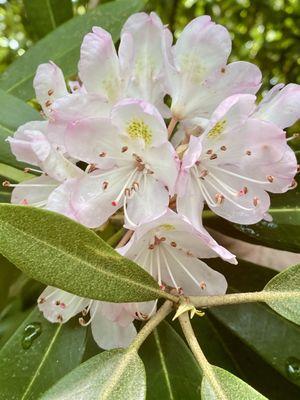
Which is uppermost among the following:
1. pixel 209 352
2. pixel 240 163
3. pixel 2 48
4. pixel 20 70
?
pixel 20 70

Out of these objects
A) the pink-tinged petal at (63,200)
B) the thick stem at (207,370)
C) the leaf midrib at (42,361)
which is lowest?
the leaf midrib at (42,361)

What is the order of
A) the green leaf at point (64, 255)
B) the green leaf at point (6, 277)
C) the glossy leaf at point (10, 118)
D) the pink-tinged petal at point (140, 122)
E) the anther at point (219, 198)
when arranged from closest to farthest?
the green leaf at point (64, 255), the pink-tinged petal at point (140, 122), the anther at point (219, 198), the glossy leaf at point (10, 118), the green leaf at point (6, 277)

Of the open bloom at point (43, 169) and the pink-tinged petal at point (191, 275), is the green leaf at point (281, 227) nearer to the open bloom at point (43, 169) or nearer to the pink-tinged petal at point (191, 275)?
the pink-tinged petal at point (191, 275)

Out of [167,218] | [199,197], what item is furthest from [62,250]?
[199,197]

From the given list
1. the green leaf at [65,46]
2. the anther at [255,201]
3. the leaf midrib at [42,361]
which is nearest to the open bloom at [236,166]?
the anther at [255,201]

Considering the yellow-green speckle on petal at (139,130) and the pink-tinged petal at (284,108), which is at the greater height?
the yellow-green speckle on petal at (139,130)

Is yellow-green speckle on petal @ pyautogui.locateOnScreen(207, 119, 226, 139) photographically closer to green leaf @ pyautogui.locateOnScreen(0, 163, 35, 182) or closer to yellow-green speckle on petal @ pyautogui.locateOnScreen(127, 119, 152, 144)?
yellow-green speckle on petal @ pyautogui.locateOnScreen(127, 119, 152, 144)

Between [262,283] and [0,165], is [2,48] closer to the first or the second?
[0,165]
